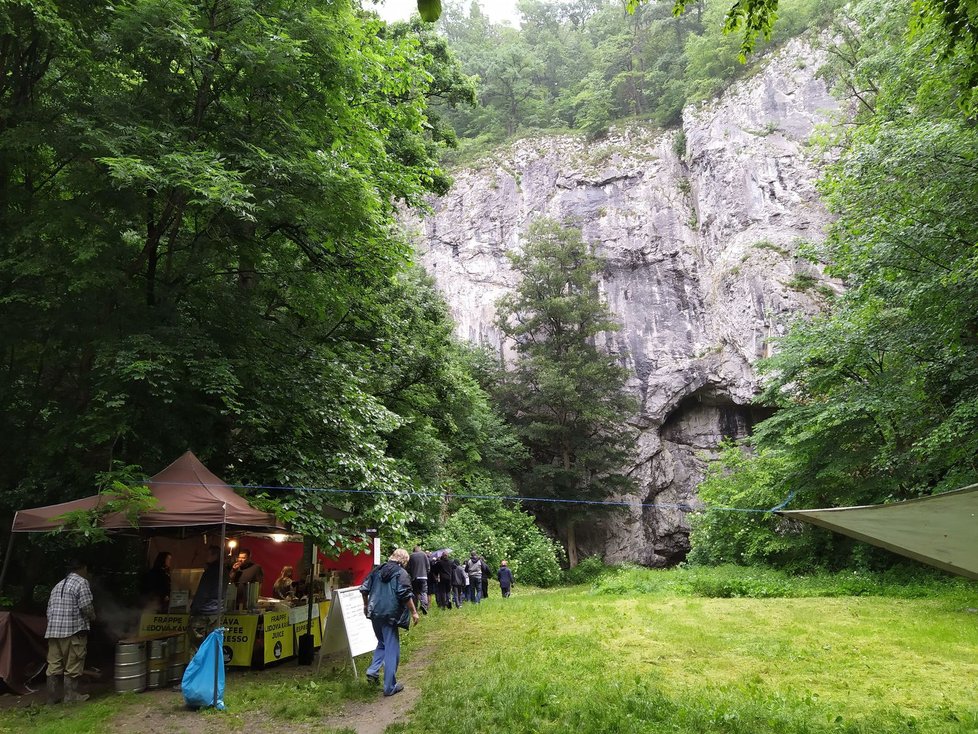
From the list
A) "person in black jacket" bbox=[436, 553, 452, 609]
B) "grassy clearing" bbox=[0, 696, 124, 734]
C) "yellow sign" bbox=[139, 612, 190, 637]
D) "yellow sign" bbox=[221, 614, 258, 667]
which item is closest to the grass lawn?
"grassy clearing" bbox=[0, 696, 124, 734]

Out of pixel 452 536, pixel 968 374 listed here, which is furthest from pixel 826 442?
pixel 452 536

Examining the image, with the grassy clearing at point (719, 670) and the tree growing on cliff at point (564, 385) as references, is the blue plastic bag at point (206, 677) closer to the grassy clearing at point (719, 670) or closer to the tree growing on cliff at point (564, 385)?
the grassy clearing at point (719, 670)

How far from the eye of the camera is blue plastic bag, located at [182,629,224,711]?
588cm

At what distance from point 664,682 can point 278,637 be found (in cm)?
489

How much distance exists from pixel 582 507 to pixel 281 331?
21112 mm

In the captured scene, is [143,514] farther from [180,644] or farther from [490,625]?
[490,625]

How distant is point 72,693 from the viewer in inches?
251

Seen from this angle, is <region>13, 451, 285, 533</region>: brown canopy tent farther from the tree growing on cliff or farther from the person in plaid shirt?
the tree growing on cliff

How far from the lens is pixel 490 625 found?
10430 mm

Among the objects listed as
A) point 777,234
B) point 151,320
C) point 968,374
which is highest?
point 777,234

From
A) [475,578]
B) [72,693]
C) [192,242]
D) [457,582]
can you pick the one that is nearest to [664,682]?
[72,693]

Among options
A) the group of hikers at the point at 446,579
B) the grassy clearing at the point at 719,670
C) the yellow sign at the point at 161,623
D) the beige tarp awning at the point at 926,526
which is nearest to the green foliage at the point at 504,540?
the group of hikers at the point at 446,579

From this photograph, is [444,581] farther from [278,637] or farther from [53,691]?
[53,691]

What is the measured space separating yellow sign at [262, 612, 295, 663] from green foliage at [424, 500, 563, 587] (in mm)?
11385
